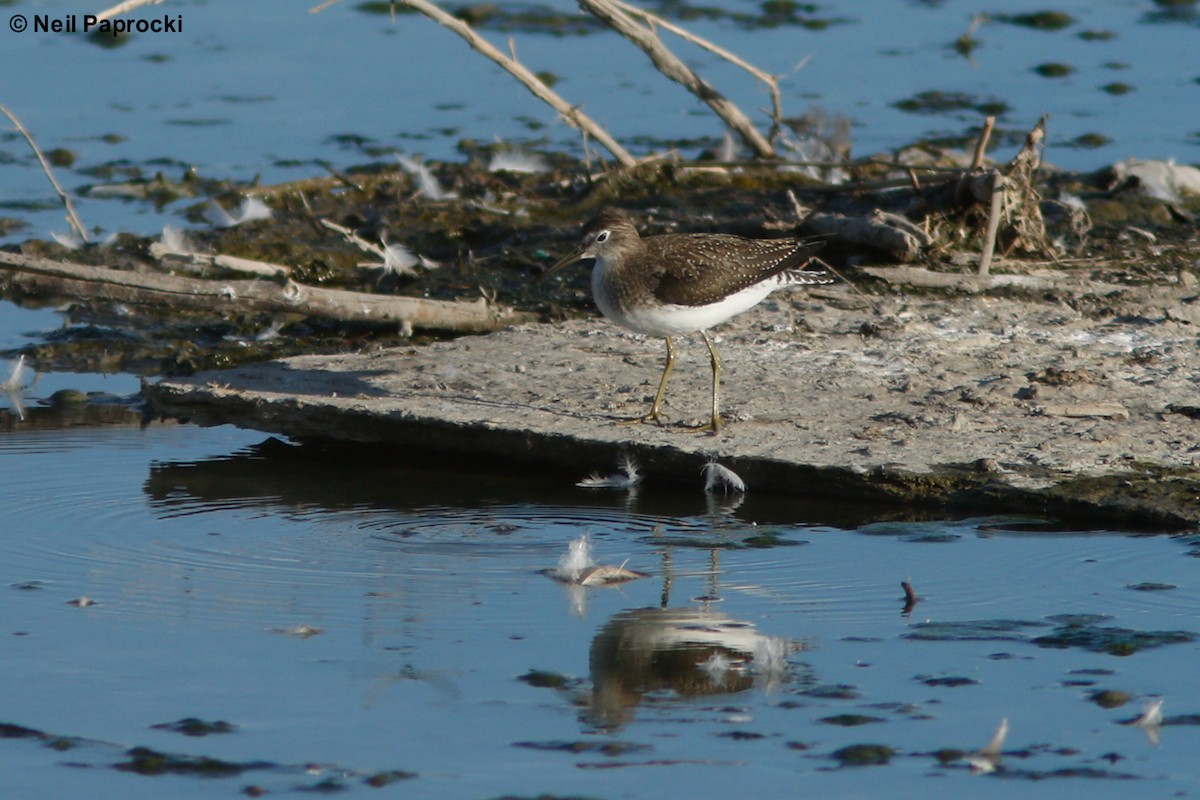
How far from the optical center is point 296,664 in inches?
202

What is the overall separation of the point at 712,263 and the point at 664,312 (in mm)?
370

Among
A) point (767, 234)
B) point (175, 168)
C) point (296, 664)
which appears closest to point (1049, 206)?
point (767, 234)

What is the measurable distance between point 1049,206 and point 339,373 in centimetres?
463

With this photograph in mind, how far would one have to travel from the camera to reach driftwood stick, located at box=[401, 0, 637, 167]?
380 inches

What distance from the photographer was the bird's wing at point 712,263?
7246mm

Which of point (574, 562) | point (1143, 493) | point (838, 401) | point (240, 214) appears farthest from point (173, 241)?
point (1143, 493)

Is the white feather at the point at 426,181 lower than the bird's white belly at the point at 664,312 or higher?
higher

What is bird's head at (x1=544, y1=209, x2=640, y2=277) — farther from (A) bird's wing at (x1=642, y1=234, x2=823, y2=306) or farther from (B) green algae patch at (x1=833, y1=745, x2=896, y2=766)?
(B) green algae patch at (x1=833, y1=745, x2=896, y2=766)

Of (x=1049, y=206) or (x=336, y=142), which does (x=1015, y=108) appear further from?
(x=336, y=142)

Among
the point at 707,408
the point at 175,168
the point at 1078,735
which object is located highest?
the point at 175,168

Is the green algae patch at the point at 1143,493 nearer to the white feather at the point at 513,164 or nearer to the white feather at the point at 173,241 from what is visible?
the white feather at the point at 173,241

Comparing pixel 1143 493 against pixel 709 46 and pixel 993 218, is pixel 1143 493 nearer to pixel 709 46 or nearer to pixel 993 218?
pixel 993 218

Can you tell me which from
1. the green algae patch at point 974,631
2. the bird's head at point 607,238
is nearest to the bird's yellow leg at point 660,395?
the bird's head at point 607,238
